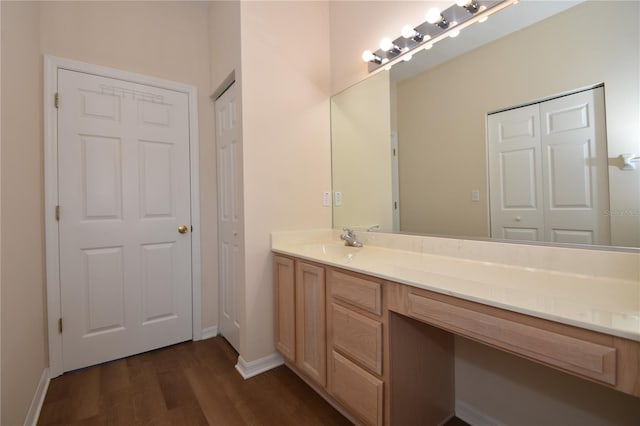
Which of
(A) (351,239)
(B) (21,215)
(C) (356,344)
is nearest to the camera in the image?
(C) (356,344)

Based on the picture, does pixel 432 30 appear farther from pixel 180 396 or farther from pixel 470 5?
pixel 180 396

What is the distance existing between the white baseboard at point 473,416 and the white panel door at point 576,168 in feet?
2.86

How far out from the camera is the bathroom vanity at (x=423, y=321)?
661 mm

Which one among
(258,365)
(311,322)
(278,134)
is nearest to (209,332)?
(258,365)

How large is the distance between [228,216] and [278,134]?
767 millimetres

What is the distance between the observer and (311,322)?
5.06ft

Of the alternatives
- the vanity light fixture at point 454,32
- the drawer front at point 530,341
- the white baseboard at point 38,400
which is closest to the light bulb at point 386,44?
the vanity light fixture at point 454,32

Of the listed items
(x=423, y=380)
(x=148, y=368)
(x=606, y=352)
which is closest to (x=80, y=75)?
(x=148, y=368)

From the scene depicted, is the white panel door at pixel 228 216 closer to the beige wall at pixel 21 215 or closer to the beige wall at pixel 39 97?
the beige wall at pixel 39 97

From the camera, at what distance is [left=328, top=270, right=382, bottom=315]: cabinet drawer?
1.14 metres

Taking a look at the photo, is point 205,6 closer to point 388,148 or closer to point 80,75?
point 80,75

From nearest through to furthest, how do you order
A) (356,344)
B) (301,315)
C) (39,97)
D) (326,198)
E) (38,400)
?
1. (356,344)
2. (38,400)
3. (301,315)
4. (39,97)
5. (326,198)

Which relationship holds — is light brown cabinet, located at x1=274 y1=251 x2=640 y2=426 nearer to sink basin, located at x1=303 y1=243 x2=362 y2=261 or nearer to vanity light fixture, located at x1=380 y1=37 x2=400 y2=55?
sink basin, located at x1=303 y1=243 x2=362 y2=261

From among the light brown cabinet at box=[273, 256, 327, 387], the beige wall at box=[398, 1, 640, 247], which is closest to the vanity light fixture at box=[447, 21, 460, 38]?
the beige wall at box=[398, 1, 640, 247]
